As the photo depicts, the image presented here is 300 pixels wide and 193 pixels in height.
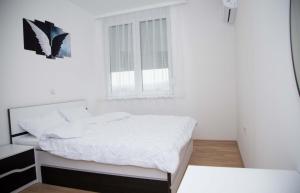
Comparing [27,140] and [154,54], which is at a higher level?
[154,54]

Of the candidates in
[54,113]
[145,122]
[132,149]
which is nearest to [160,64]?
[145,122]

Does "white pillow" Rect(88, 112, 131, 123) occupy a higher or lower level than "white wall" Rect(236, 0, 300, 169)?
lower

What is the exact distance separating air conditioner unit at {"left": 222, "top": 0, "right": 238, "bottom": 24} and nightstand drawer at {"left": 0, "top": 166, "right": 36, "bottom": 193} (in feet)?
11.4

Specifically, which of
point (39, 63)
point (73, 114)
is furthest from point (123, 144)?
point (39, 63)

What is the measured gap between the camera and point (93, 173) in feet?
7.13

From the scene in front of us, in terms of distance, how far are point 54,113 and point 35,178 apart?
0.99 m

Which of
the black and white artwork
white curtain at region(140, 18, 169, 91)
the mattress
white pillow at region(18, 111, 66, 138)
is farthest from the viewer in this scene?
white curtain at region(140, 18, 169, 91)

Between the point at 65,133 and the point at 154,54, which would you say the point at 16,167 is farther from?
the point at 154,54

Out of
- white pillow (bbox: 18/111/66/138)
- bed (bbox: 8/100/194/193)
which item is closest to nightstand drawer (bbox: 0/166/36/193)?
bed (bbox: 8/100/194/193)

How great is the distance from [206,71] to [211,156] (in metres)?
1.72

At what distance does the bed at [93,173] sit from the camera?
6.23 ft

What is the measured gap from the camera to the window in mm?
4113

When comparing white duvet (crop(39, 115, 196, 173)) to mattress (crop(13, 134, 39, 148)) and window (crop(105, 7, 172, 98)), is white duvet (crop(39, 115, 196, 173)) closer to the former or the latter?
mattress (crop(13, 134, 39, 148))

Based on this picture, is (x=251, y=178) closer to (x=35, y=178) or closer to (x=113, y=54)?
(x=35, y=178)
